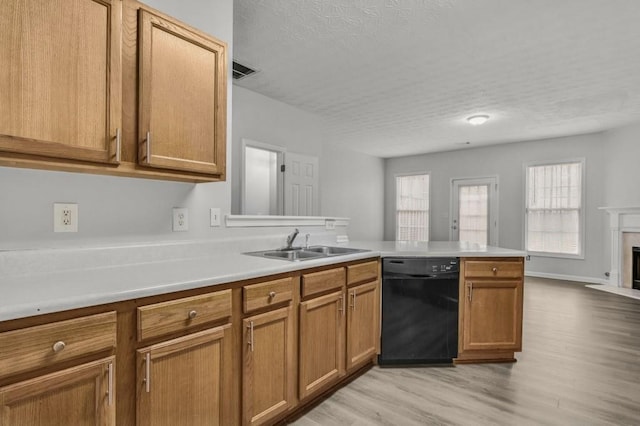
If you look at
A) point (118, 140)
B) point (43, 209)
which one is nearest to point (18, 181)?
point (43, 209)

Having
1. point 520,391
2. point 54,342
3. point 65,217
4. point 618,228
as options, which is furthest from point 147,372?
point 618,228

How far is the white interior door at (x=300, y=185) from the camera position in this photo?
4.89 metres

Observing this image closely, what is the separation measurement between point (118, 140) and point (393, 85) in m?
3.37

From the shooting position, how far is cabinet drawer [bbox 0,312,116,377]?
0.97m

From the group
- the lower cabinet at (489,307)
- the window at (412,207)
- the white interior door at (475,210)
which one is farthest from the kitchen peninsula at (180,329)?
the window at (412,207)

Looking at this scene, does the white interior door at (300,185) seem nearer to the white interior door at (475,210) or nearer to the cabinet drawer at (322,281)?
the cabinet drawer at (322,281)

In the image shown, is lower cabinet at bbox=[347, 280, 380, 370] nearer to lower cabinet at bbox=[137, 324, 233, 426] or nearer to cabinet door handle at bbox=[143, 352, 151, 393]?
lower cabinet at bbox=[137, 324, 233, 426]

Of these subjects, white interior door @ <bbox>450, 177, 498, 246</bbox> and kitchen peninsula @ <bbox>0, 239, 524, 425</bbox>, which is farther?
white interior door @ <bbox>450, 177, 498, 246</bbox>

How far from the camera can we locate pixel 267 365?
1724 millimetres

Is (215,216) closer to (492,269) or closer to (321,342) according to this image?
(321,342)

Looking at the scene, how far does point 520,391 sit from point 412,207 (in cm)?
658

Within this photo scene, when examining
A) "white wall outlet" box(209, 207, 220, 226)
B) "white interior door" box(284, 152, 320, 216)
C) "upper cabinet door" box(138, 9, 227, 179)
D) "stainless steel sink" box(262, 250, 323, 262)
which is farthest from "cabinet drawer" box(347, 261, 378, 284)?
"white interior door" box(284, 152, 320, 216)

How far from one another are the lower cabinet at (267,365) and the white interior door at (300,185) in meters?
3.08

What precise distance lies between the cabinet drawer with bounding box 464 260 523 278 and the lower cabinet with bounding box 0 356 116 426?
2389mm
